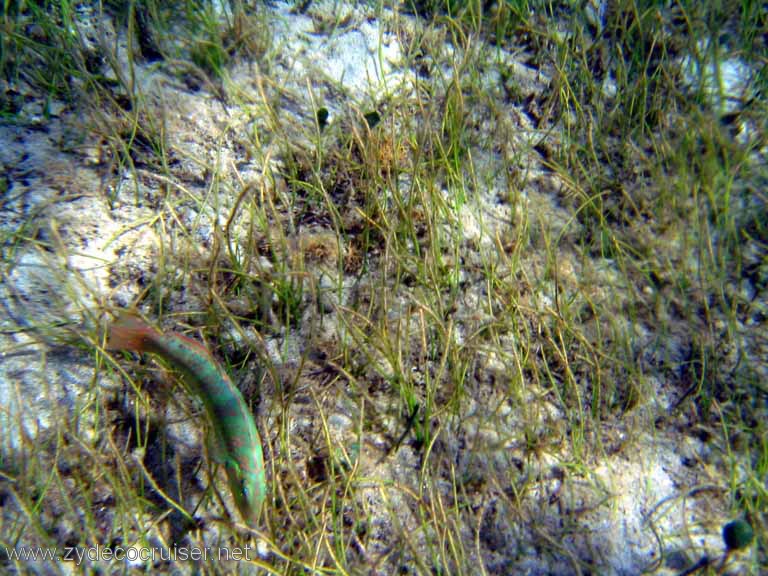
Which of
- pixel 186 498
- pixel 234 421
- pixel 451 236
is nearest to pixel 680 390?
pixel 451 236

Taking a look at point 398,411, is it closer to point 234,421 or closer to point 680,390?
point 234,421

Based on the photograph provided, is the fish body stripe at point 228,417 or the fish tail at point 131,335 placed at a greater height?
the fish tail at point 131,335

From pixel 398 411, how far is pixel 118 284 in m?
1.40

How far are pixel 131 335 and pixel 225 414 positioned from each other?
1.58 feet

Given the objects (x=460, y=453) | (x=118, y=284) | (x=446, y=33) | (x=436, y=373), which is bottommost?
(x=460, y=453)

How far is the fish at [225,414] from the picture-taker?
1455 mm

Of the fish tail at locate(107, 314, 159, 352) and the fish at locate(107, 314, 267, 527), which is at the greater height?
the fish tail at locate(107, 314, 159, 352)

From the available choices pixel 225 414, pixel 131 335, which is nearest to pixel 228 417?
pixel 225 414

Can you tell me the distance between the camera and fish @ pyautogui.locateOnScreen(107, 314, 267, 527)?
1.46 metres

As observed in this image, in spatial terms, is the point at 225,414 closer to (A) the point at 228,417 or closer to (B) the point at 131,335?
(A) the point at 228,417

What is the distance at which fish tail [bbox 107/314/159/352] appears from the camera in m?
1.55

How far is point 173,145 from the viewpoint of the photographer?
223cm

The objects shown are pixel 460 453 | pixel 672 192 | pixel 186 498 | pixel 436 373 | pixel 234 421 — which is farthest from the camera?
pixel 672 192

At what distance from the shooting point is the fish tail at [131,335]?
155cm
